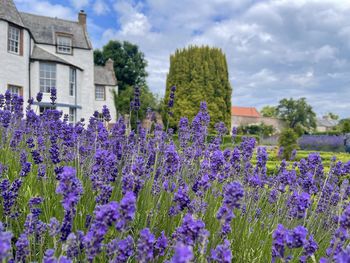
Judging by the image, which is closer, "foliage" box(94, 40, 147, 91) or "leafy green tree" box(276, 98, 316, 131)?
"foliage" box(94, 40, 147, 91)

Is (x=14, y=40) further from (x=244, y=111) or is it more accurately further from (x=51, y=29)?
(x=244, y=111)

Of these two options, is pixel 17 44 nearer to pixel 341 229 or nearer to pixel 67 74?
pixel 67 74

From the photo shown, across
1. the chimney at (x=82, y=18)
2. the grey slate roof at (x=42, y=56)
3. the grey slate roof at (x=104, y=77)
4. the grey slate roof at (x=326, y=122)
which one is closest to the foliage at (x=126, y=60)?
the grey slate roof at (x=104, y=77)

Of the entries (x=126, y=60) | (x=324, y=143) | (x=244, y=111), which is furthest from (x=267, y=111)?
(x=324, y=143)

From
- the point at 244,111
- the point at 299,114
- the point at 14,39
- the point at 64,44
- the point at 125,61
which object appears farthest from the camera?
the point at 244,111

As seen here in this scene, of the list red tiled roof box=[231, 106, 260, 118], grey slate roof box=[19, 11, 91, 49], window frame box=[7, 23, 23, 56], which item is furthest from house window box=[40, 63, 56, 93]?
red tiled roof box=[231, 106, 260, 118]

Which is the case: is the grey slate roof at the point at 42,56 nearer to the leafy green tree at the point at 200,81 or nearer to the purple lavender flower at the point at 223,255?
the leafy green tree at the point at 200,81

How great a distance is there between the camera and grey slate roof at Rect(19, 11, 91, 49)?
21.4m

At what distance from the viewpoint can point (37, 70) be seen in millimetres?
19000

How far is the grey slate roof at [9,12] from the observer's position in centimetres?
1622

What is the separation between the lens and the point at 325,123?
91.1 metres

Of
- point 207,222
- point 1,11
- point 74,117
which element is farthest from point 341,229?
point 74,117

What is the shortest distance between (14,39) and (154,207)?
1707 centimetres

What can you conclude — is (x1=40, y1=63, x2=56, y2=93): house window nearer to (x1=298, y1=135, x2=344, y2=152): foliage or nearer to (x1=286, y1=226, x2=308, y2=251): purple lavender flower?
(x1=298, y1=135, x2=344, y2=152): foliage
